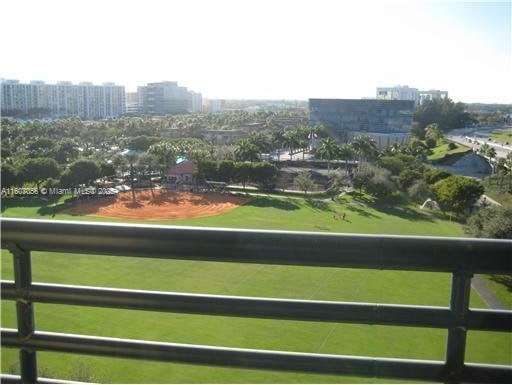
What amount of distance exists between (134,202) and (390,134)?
1699cm

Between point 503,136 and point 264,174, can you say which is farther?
point 503,136

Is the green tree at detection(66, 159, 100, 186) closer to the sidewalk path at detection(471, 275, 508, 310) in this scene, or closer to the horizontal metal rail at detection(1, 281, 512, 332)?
the sidewalk path at detection(471, 275, 508, 310)

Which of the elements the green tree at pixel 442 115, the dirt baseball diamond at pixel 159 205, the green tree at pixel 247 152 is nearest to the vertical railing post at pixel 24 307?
the dirt baseball diamond at pixel 159 205

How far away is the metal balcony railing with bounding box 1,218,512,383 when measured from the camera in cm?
57

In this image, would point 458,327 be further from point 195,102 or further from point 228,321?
point 195,102

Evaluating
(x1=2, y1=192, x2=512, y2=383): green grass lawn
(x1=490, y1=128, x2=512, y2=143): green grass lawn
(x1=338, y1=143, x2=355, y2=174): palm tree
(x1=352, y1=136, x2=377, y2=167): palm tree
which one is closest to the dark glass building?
(x1=490, y1=128, x2=512, y2=143): green grass lawn

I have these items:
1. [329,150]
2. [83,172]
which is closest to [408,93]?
[329,150]

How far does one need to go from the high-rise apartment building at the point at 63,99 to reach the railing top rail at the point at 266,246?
25.3 meters

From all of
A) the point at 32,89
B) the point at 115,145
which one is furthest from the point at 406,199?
the point at 32,89

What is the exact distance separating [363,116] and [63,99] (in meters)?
18.1

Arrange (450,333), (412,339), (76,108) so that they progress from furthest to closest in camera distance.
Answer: (76,108)
(412,339)
(450,333)

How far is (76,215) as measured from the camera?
36.8 ft

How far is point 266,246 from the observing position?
1.94ft

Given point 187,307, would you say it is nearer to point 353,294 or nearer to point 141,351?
point 141,351
